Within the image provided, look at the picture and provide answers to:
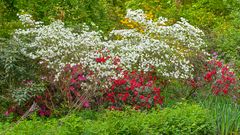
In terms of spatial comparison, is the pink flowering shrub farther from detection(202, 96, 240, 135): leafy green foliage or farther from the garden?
detection(202, 96, 240, 135): leafy green foliage

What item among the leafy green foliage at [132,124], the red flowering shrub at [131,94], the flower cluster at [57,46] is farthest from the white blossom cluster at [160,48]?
the leafy green foliage at [132,124]

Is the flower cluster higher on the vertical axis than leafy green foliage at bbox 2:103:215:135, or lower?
higher

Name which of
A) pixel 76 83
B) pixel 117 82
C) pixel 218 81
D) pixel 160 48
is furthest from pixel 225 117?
pixel 76 83

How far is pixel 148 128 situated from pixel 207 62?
375 cm

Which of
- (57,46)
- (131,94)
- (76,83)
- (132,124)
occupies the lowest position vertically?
(132,124)

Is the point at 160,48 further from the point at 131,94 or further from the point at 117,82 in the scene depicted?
the point at 117,82

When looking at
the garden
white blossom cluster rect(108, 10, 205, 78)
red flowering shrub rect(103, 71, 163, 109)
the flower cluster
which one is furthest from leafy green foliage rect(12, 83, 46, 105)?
white blossom cluster rect(108, 10, 205, 78)

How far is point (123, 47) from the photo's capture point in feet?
28.9

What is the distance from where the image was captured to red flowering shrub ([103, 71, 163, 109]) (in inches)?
317

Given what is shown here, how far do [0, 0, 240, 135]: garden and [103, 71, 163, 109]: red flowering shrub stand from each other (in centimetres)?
2

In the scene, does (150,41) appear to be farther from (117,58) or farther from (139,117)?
(139,117)

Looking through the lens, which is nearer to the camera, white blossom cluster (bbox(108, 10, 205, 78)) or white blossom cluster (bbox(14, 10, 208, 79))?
white blossom cluster (bbox(14, 10, 208, 79))

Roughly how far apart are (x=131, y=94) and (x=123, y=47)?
97 cm

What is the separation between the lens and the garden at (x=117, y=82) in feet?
21.5
